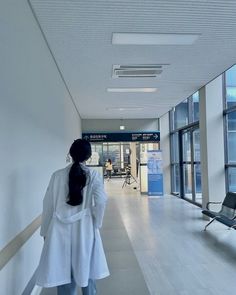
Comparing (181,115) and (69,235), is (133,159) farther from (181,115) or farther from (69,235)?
(69,235)

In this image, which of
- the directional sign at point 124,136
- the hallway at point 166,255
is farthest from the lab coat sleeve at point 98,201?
the directional sign at point 124,136

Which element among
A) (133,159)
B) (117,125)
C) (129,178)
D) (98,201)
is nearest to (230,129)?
(98,201)

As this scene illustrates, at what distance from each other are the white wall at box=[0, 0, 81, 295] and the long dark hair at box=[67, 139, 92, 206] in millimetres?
486

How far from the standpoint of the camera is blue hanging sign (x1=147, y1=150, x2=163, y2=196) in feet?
38.8

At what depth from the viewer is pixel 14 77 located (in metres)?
2.59

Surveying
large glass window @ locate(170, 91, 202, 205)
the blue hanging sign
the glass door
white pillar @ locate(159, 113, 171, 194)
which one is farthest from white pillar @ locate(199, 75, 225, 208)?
white pillar @ locate(159, 113, 171, 194)

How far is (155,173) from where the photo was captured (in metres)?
11.9

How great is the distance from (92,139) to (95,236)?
9.61 metres

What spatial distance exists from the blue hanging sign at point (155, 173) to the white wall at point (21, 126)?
26.2 feet

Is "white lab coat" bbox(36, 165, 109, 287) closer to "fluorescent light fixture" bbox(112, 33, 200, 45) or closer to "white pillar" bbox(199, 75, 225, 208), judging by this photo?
"fluorescent light fixture" bbox(112, 33, 200, 45)

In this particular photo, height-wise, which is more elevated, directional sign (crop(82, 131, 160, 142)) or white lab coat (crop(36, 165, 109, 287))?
directional sign (crop(82, 131, 160, 142))

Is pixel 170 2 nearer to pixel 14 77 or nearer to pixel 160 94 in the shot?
pixel 14 77

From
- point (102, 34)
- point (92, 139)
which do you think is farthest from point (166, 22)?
point (92, 139)

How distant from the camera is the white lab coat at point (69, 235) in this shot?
240 centimetres
